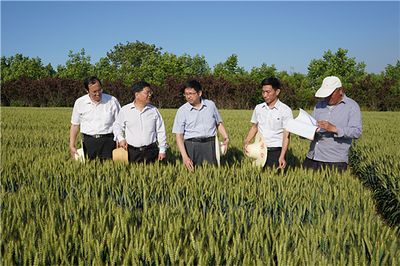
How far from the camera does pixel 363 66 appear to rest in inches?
2156

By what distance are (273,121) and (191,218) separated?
1892mm

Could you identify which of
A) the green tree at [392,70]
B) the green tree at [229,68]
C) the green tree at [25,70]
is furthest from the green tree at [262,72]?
the green tree at [25,70]

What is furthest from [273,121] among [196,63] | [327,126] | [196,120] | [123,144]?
[196,63]

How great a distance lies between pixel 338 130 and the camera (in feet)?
10.2

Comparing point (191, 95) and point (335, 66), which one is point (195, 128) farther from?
point (335, 66)

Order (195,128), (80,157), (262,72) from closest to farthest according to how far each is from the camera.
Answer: (195,128) → (80,157) → (262,72)

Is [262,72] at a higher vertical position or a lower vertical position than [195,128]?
higher

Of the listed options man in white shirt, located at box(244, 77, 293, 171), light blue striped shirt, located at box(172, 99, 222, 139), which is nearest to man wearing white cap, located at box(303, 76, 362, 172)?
man in white shirt, located at box(244, 77, 293, 171)

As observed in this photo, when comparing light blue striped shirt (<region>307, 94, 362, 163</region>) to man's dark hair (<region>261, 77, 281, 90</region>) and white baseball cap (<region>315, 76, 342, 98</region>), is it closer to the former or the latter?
white baseball cap (<region>315, 76, 342, 98</region>)

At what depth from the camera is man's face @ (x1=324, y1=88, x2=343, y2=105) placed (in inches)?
124

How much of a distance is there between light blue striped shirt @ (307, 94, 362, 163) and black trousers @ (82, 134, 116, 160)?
295 centimetres

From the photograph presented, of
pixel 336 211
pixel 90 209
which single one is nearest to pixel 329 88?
pixel 336 211

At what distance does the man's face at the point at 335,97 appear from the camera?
3156 mm

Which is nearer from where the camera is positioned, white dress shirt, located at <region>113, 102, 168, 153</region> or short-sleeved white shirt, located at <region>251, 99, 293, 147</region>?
short-sleeved white shirt, located at <region>251, 99, 293, 147</region>
